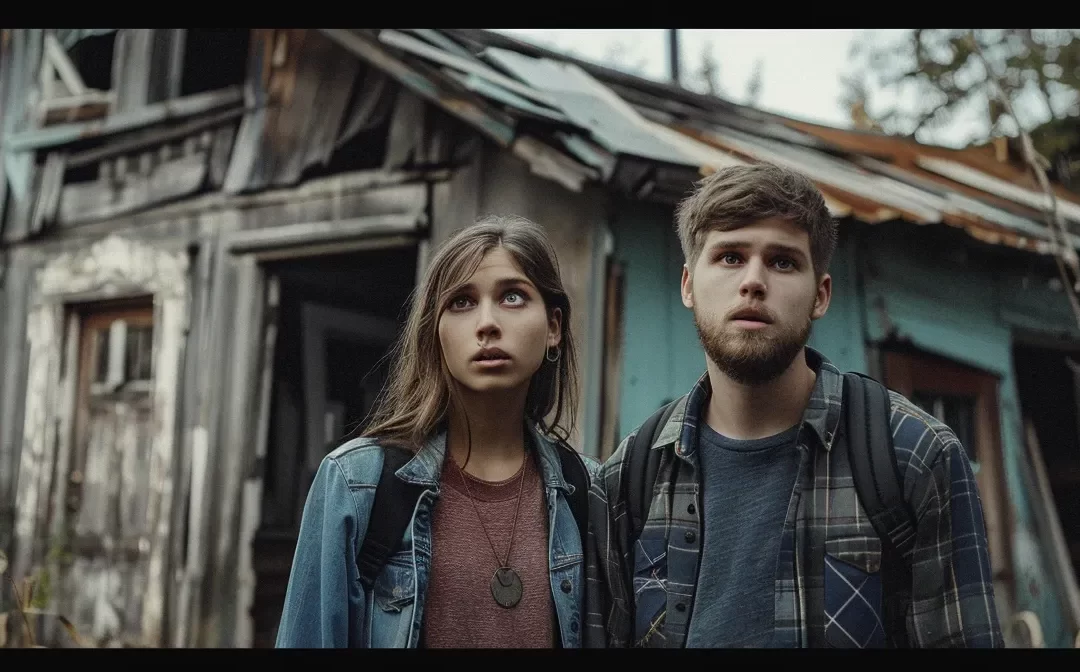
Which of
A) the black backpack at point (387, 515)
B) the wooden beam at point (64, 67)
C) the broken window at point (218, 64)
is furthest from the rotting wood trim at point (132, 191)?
the black backpack at point (387, 515)

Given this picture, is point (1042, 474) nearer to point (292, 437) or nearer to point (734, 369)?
point (734, 369)

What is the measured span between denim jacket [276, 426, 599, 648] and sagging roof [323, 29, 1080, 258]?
135cm

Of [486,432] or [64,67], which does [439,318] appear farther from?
[64,67]

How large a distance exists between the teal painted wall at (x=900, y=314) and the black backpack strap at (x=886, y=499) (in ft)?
4.03

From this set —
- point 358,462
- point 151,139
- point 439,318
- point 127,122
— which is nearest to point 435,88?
point 151,139

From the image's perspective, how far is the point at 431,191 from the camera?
3465 mm

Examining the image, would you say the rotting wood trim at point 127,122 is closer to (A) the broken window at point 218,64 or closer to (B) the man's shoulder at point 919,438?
(A) the broken window at point 218,64

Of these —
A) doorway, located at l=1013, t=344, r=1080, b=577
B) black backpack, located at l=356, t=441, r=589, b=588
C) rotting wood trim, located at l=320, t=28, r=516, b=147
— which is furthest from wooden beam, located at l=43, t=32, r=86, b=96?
doorway, located at l=1013, t=344, r=1080, b=577

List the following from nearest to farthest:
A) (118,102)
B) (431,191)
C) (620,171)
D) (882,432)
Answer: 1. (882,432)
2. (620,171)
3. (431,191)
4. (118,102)

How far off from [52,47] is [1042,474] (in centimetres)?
394

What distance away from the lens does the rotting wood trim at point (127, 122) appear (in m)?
3.92

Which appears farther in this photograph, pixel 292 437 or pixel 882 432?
pixel 292 437

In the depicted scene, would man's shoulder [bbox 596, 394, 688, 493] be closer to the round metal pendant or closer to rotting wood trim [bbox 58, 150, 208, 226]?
the round metal pendant

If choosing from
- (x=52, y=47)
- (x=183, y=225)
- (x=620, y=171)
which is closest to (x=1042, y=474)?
(x=620, y=171)
